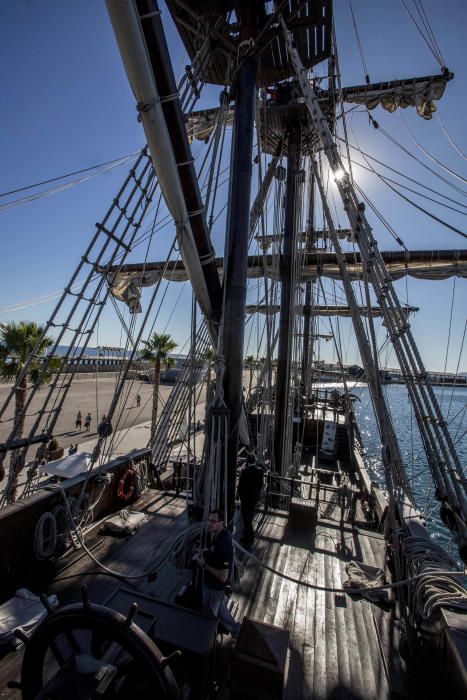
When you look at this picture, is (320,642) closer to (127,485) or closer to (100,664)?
(100,664)

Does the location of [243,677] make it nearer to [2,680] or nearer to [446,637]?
[446,637]

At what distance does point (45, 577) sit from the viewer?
4.46 metres

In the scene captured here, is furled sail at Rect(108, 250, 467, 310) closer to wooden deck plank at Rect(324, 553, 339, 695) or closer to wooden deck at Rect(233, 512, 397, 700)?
wooden deck at Rect(233, 512, 397, 700)

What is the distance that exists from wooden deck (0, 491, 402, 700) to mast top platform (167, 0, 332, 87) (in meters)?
7.87

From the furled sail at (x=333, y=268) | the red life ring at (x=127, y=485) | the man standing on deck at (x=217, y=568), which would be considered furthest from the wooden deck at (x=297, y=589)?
the furled sail at (x=333, y=268)

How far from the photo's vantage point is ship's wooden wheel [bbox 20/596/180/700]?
156 cm

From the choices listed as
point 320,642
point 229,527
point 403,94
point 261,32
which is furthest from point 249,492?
point 403,94

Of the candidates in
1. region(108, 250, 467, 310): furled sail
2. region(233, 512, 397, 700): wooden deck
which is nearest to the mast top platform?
region(108, 250, 467, 310): furled sail

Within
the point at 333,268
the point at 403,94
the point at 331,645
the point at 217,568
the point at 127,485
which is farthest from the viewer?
the point at 333,268

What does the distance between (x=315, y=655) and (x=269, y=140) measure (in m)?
13.5

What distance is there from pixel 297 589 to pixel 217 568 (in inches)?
82.2

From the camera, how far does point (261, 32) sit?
14.3ft

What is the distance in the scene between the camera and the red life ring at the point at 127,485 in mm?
6714

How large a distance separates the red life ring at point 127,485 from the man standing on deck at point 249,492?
2716 millimetres
